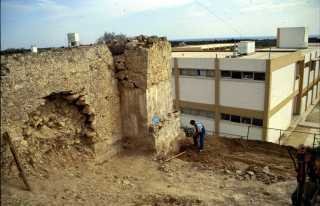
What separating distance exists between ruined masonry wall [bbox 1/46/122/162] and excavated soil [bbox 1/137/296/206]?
881 millimetres

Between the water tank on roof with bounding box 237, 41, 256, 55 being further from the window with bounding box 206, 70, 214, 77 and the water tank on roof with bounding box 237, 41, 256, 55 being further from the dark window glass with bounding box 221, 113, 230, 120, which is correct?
the dark window glass with bounding box 221, 113, 230, 120

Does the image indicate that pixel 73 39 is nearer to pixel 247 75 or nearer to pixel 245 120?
pixel 247 75

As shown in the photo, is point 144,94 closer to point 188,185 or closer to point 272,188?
point 188,185

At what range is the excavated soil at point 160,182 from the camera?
18.2 feet

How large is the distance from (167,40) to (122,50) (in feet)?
5.02

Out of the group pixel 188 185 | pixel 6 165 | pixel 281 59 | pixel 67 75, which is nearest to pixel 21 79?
pixel 67 75

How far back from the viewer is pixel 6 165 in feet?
18.3

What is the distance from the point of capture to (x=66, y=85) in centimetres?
664

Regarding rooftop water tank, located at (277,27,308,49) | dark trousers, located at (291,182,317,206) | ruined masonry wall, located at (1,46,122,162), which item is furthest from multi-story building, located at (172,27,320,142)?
dark trousers, located at (291,182,317,206)

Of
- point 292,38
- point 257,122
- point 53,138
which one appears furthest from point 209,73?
point 292,38

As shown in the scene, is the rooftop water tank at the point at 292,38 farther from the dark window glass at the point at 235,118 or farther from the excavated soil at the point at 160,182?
the excavated soil at the point at 160,182

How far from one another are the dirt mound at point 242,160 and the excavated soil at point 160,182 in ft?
0.08

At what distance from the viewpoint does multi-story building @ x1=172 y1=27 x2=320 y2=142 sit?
1778 cm

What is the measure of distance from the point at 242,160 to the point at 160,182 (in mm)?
2954
